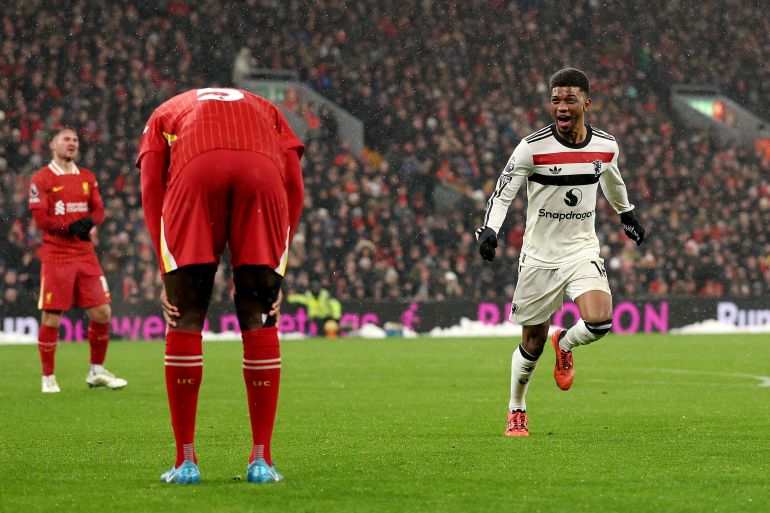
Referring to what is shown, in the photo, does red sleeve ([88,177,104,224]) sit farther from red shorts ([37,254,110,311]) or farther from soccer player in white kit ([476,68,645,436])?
soccer player in white kit ([476,68,645,436])

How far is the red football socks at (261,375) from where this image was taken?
5.34 m

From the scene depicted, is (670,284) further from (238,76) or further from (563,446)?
(563,446)

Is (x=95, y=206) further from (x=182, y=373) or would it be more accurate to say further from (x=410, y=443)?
(x=182, y=373)

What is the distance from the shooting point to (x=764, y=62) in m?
34.6

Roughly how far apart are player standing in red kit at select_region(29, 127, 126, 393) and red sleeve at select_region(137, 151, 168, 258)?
6133 mm

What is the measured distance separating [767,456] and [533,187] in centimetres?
224

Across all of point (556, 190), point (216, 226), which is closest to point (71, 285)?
point (556, 190)

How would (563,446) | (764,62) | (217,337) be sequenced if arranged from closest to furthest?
(563,446), (217,337), (764,62)

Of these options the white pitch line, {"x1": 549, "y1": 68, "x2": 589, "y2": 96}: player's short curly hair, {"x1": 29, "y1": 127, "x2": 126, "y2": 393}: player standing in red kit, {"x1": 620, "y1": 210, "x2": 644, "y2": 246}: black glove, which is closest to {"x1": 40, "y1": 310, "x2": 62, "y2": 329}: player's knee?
{"x1": 29, "y1": 127, "x2": 126, "y2": 393}: player standing in red kit

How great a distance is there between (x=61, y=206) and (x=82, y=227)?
1.19 ft

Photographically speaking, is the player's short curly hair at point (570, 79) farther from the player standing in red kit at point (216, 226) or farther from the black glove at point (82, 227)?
the black glove at point (82, 227)

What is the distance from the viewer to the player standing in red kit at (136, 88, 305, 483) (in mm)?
5184

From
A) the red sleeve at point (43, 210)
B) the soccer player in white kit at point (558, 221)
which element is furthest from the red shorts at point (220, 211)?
the red sleeve at point (43, 210)

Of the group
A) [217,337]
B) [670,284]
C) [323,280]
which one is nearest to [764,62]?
[670,284]
